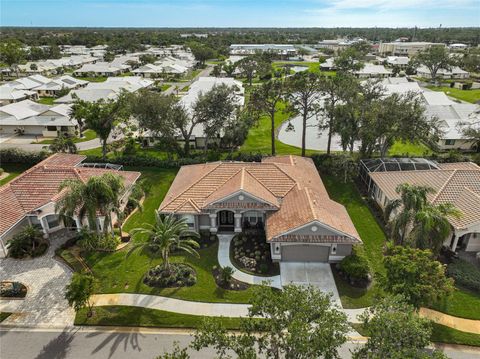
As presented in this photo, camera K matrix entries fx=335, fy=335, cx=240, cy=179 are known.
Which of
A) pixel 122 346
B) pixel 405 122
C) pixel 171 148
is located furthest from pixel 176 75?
pixel 122 346

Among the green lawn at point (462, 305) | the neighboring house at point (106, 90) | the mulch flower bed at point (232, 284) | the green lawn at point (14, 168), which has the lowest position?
the green lawn at point (462, 305)

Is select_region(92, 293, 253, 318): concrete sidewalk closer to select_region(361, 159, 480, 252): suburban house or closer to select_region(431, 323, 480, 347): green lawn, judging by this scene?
select_region(431, 323, 480, 347): green lawn

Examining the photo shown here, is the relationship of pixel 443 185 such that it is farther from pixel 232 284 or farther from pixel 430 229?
pixel 232 284

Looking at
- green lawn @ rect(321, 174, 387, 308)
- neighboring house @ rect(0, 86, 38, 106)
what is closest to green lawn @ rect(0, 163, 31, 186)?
neighboring house @ rect(0, 86, 38, 106)

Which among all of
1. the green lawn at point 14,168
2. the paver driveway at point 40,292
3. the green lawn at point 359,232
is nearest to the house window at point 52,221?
the paver driveway at point 40,292

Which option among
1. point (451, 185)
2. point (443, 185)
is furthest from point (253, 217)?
point (451, 185)

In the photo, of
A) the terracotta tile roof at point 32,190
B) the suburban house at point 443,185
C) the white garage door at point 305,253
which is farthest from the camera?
the terracotta tile roof at point 32,190

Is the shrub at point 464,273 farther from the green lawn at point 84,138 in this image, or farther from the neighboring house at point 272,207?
the green lawn at point 84,138

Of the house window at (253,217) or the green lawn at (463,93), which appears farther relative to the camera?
the green lawn at (463,93)
